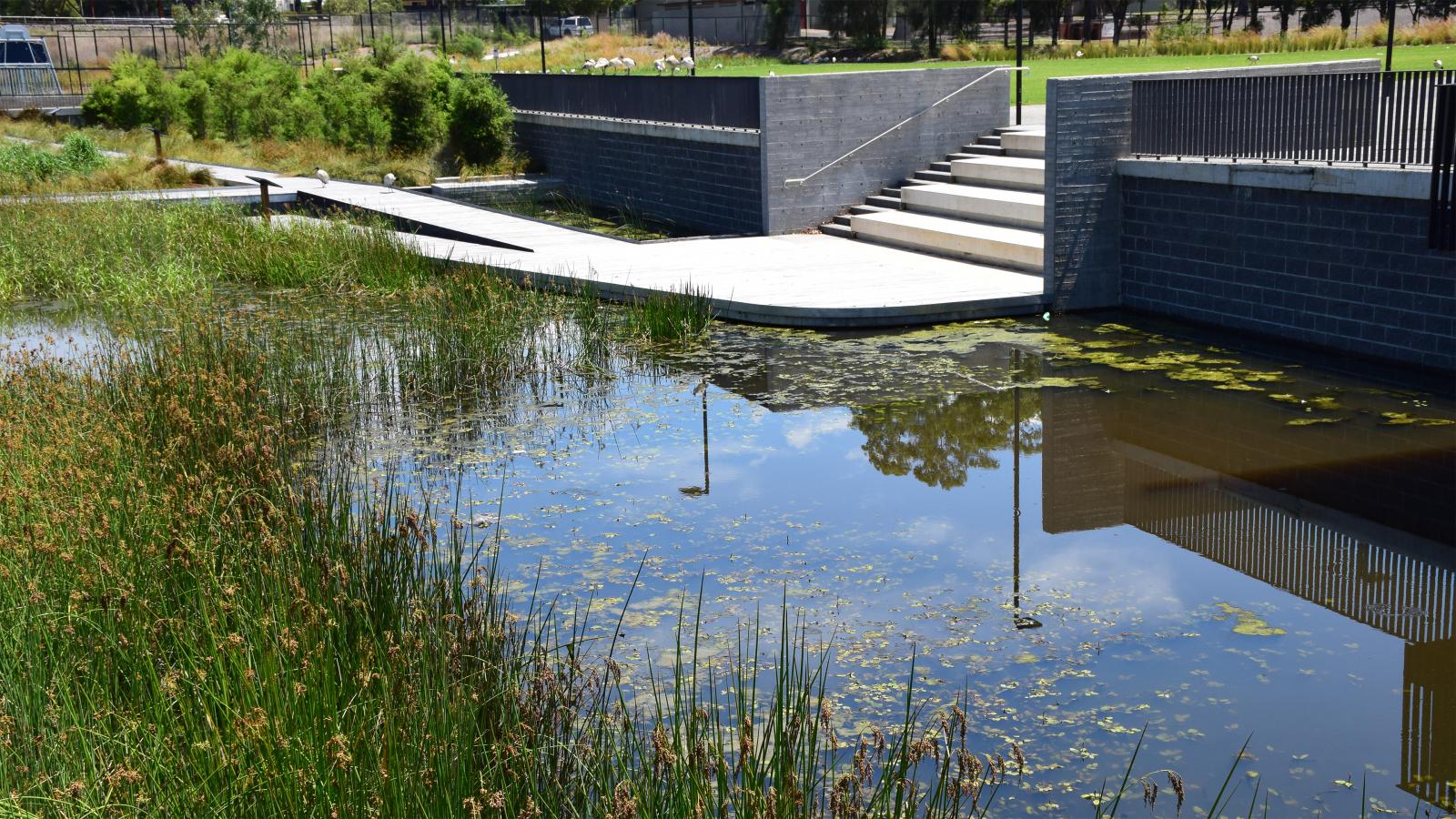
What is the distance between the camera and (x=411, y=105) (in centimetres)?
2294

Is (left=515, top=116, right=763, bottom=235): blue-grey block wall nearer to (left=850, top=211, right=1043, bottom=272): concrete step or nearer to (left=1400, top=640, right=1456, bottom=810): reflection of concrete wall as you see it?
(left=850, top=211, right=1043, bottom=272): concrete step

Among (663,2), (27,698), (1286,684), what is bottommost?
(1286,684)

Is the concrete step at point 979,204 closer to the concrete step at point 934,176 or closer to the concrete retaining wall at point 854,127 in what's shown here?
the concrete step at point 934,176

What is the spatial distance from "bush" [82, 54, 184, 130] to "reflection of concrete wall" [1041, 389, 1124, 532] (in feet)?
82.5

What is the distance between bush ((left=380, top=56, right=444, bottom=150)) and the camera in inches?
870

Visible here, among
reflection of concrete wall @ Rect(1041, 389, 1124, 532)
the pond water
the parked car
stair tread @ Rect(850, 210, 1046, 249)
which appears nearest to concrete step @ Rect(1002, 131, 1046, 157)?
stair tread @ Rect(850, 210, 1046, 249)

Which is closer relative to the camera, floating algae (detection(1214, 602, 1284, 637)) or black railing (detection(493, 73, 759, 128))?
floating algae (detection(1214, 602, 1284, 637))

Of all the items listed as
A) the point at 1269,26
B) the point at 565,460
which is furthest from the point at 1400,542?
the point at 1269,26

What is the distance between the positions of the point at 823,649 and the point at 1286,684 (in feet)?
5.34

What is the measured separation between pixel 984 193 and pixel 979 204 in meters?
0.36

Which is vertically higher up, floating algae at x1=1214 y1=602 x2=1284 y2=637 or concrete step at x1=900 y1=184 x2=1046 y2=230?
concrete step at x1=900 y1=184 x2=1046 y2=230

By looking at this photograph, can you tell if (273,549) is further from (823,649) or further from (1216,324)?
(1216,324)

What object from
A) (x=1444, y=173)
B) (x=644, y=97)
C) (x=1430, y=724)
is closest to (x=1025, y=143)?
(x=644, y=97)

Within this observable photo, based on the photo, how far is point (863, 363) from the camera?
9898 mm
